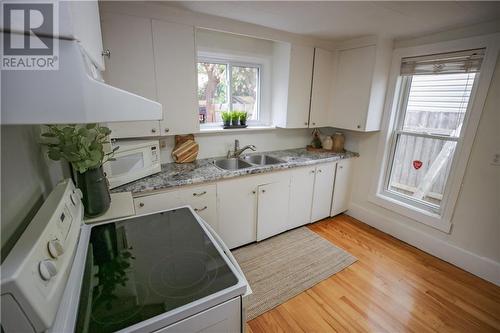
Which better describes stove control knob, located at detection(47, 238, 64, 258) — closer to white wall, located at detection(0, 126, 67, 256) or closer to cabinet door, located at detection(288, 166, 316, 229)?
white wall, located at detection(0, 126, 67, 256)

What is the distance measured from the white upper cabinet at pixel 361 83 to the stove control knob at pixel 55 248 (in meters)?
2.76

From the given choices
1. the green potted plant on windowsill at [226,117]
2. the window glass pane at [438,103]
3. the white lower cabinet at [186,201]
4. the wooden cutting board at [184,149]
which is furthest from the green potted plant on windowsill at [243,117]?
the window glass pane at [438,103]

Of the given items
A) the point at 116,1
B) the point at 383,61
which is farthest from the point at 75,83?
the point at 383,61

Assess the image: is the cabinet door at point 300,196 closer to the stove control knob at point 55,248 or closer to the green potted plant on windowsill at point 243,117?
the green potted plant on windowsill at point 243,117

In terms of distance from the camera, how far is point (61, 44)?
46 cm

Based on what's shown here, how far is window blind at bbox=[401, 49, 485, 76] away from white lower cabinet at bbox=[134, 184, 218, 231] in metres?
2.41

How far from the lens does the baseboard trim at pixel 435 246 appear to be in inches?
79.4

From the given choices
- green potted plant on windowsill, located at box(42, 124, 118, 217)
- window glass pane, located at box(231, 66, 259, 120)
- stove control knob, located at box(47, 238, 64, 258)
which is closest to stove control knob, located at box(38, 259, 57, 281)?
stove control knob, located at box(47, 238, 64, 258)

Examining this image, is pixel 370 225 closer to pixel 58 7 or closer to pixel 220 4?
pixel 220 4

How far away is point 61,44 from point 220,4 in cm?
160

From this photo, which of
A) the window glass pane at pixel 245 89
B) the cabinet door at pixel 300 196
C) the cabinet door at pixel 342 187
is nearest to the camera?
the cabinet door at pixel 300 196

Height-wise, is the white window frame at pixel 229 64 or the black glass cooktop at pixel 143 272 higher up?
the white window frame at pixel 229 64

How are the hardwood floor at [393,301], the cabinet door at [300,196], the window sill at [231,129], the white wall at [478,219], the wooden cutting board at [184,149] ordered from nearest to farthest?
the hardwood floor at [393,301] → the white wall at [478,219] → the wooden cutting board at [184,149] → the window sill at [231,129] → the cabinet door at [300,196]

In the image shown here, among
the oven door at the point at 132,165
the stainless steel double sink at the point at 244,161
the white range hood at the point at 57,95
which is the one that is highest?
the white range hood at the point at 57,95
